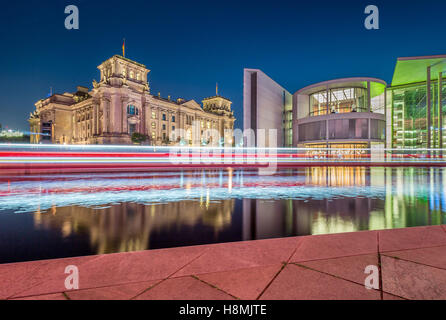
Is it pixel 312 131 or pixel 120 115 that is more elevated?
pixel 120 115

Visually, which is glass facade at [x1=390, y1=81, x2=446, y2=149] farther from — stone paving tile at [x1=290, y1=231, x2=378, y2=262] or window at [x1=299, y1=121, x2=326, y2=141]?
stone paving tile at [x1=290, y1=231, x2=378, y2=262]

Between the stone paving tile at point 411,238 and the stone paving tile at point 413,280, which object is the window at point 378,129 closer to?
the stone paving tile at point 411,238

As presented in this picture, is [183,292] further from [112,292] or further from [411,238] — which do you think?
[411,238]

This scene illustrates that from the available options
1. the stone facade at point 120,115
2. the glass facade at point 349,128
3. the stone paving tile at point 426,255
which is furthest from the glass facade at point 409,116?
the stone facade at point 120,115

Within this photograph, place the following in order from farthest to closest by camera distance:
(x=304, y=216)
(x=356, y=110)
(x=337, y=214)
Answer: (x=356, y=110)
(x=337, y=214)
(x=304, y=216)

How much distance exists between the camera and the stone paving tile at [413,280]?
2166 millimetres

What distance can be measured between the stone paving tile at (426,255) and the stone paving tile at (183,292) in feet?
7.23

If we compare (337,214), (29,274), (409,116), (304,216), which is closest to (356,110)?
→ (409,116)

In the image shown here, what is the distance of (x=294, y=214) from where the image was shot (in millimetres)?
5457

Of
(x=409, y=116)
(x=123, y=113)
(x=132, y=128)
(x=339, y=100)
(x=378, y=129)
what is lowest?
(x=378, y=129)

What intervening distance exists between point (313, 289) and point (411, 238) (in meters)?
2.30

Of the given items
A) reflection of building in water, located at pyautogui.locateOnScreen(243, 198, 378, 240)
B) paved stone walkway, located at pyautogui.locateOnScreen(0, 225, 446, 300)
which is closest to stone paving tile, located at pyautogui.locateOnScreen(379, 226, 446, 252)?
paved stone walkway, located at pyautogui.locateOnScreen(0, 225, 446, 300)

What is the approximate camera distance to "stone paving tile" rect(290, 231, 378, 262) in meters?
2.98

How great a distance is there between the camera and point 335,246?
10.7 ft
